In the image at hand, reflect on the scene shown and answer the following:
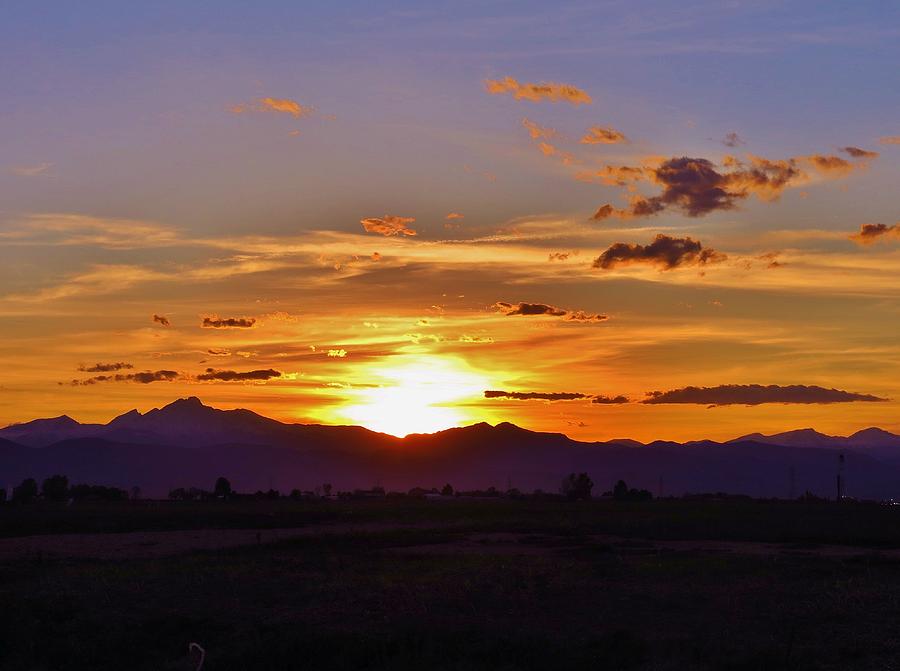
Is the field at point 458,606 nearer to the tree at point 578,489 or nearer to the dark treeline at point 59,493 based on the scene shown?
the dark treeline at point 59,493

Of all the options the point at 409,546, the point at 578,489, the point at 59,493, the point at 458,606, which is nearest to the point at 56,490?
the point at 59,493

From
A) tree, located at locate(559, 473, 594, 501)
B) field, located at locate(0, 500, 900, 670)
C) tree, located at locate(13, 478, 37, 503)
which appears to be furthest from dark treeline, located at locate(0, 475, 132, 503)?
field, located at locate(0, 500, 900, 670)

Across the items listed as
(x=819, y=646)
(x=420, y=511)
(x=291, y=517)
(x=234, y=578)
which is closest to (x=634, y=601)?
(x=819, y=646)

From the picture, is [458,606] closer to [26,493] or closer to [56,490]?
[26,493]

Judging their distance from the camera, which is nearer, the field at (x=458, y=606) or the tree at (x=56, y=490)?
the field at (x=458, y=606)

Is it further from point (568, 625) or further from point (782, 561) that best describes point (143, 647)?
point (782, 561)

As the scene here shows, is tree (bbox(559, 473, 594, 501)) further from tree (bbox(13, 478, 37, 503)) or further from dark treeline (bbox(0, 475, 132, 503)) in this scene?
tree (bbox(13, 478, 37, 503))

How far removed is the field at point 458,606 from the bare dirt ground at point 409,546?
1.08ft

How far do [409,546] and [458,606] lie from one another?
21.6 meters

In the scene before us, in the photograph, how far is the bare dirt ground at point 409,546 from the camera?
4772 centimetres

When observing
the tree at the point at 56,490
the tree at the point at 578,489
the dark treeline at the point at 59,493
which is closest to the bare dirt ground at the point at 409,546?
the dark treeline at the point at 59,493

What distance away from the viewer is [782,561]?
3981 centimetres

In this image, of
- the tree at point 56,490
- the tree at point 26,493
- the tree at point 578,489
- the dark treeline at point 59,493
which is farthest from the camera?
the tree at point 578,489

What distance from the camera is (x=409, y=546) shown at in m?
52.1
